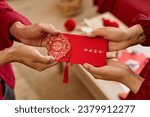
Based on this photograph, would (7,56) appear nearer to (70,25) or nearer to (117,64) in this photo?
(117,64)

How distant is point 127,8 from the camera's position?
222cm

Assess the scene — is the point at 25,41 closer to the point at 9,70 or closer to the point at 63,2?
the point at 9,70

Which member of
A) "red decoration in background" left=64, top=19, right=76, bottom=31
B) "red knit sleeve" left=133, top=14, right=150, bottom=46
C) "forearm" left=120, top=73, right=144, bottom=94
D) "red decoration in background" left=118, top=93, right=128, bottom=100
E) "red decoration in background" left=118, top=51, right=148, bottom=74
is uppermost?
"red knit sleeve" left=133, top=14, right=150, bottom=46

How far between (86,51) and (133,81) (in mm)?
273

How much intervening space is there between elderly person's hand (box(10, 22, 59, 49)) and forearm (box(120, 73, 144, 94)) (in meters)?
0.38

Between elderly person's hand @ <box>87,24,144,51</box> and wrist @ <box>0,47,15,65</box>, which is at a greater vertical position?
elderly person's hand @ <box>87,24,144,51</box>

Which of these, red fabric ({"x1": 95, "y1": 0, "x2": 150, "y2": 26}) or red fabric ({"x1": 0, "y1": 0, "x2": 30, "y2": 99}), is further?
red fabric ({"x1": 95, "y1": 0, "x2": 150, "y2": 26})

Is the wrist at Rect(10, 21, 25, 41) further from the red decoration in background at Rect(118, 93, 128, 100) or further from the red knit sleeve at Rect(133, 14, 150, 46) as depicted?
the red decoration in background at Rect(118, 93, 128, 100)

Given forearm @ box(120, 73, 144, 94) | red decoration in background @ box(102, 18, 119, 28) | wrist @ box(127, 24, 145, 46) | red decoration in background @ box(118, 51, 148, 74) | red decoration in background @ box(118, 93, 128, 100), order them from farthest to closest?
red decoration in background @ box(102, 18, 119, 28), red decoration in background @ box(118, 51, 148, 74), red decoration in background @ box(118, 93, 128, 100), wrist @ box(127, 24, 145, 46), forearm @ box(120, 73, 144, 94)

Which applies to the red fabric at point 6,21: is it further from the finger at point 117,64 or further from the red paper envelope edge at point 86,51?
the finger at point 117,64

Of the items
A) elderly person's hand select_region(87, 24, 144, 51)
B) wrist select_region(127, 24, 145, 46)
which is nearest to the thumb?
elderly person's hand select_region(87, 24, 144, 51)

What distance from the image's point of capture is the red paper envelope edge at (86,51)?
3.88ft

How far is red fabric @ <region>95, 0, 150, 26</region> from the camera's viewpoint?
216cm

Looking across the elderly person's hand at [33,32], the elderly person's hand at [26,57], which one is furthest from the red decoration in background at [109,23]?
the elderly person's hand at [26,57]
